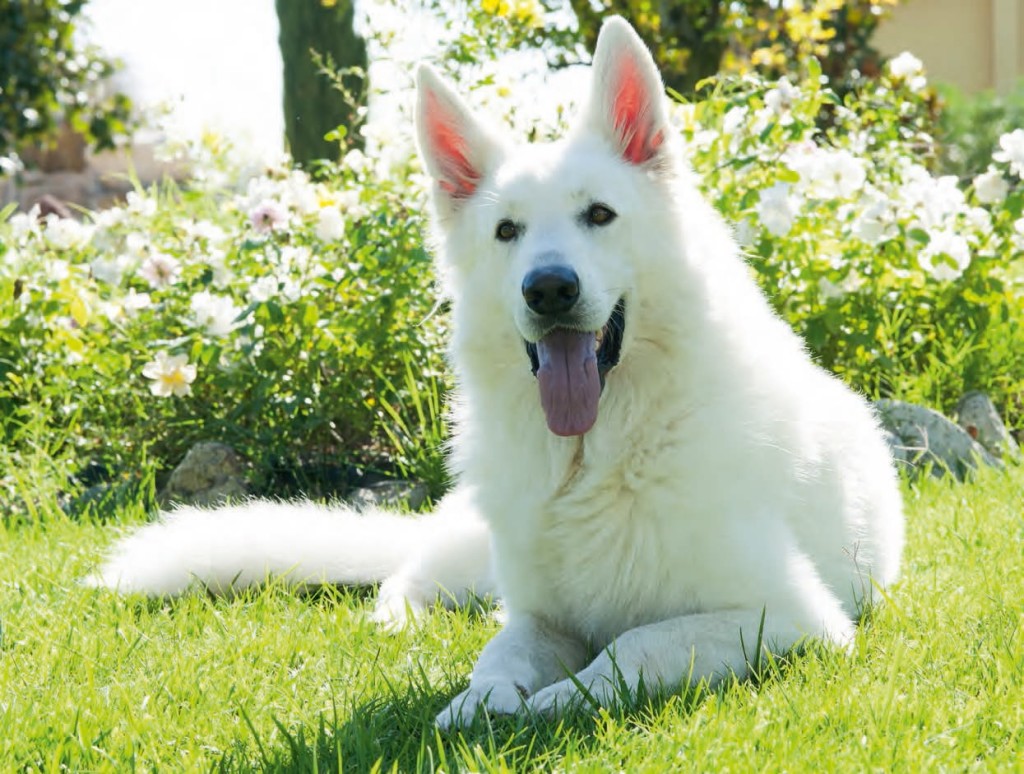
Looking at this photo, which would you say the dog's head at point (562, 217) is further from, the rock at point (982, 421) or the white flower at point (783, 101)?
the rock at point (982, 421)

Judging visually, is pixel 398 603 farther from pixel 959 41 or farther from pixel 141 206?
pixel 959 41

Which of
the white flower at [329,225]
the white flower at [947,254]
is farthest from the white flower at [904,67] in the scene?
the white flower at [329,225]

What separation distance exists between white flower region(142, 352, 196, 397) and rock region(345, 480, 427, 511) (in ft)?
2.90

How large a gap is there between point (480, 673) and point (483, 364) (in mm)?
843

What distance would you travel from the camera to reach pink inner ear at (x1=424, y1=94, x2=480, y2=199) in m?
3.35

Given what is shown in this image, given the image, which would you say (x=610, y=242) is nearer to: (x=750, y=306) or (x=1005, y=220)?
(x=750, y=306)

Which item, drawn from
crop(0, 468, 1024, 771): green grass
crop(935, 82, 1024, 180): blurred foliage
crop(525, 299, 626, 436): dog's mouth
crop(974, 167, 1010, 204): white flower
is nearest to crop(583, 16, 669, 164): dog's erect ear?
crop(525, 299, 626, 436): dog's mouth

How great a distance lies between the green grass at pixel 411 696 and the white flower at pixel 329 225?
208cm

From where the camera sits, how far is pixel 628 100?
3.22m

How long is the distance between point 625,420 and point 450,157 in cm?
92

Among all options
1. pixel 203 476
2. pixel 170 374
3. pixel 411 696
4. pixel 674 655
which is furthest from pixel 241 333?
pixel 674 655

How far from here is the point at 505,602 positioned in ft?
10.6

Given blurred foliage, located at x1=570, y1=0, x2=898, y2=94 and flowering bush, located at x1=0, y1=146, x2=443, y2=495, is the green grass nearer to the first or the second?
flowering bush, located at x1=0, y1=146, x2=443, y2=495

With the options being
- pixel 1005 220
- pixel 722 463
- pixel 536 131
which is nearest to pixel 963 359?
pixel 1005 220
